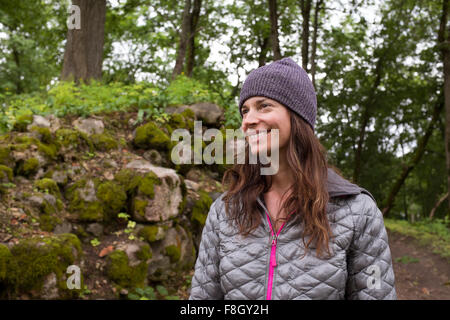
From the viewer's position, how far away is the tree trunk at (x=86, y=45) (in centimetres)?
904

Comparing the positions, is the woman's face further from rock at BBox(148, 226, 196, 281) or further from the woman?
rock at BBox(148, 226, 196, 281)

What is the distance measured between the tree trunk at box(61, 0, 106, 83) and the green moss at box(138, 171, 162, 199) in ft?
15.2

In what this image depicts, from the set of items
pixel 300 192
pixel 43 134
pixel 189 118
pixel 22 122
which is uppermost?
pixel 189 118

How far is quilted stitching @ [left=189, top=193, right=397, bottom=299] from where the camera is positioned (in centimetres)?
171

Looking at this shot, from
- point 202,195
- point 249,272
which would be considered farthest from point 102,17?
point 249,272

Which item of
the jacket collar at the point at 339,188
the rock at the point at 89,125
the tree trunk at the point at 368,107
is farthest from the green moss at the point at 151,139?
the tree trunk at the point at 368,107

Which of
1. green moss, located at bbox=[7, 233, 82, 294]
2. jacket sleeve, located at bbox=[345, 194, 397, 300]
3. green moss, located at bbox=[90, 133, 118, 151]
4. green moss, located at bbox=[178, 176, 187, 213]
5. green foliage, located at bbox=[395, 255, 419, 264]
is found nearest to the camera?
jacket sleeve, located at bbox=[345, 194, 397, 300]

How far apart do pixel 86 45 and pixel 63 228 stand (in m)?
6.17

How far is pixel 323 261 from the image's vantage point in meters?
1.75

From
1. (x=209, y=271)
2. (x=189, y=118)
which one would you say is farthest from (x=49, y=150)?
(x=209, y=271)

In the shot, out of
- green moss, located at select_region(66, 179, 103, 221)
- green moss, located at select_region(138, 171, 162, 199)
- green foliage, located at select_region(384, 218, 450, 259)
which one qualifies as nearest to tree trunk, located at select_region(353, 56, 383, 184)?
green foliage, located at select_region(384, 218, 450, 259)

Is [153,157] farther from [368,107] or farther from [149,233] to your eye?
[368,107]

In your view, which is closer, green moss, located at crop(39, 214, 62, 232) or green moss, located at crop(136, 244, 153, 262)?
green moss, located at crop(39, 214, 62, 232)

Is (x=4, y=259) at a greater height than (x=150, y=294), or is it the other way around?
(x=4, y=259)
